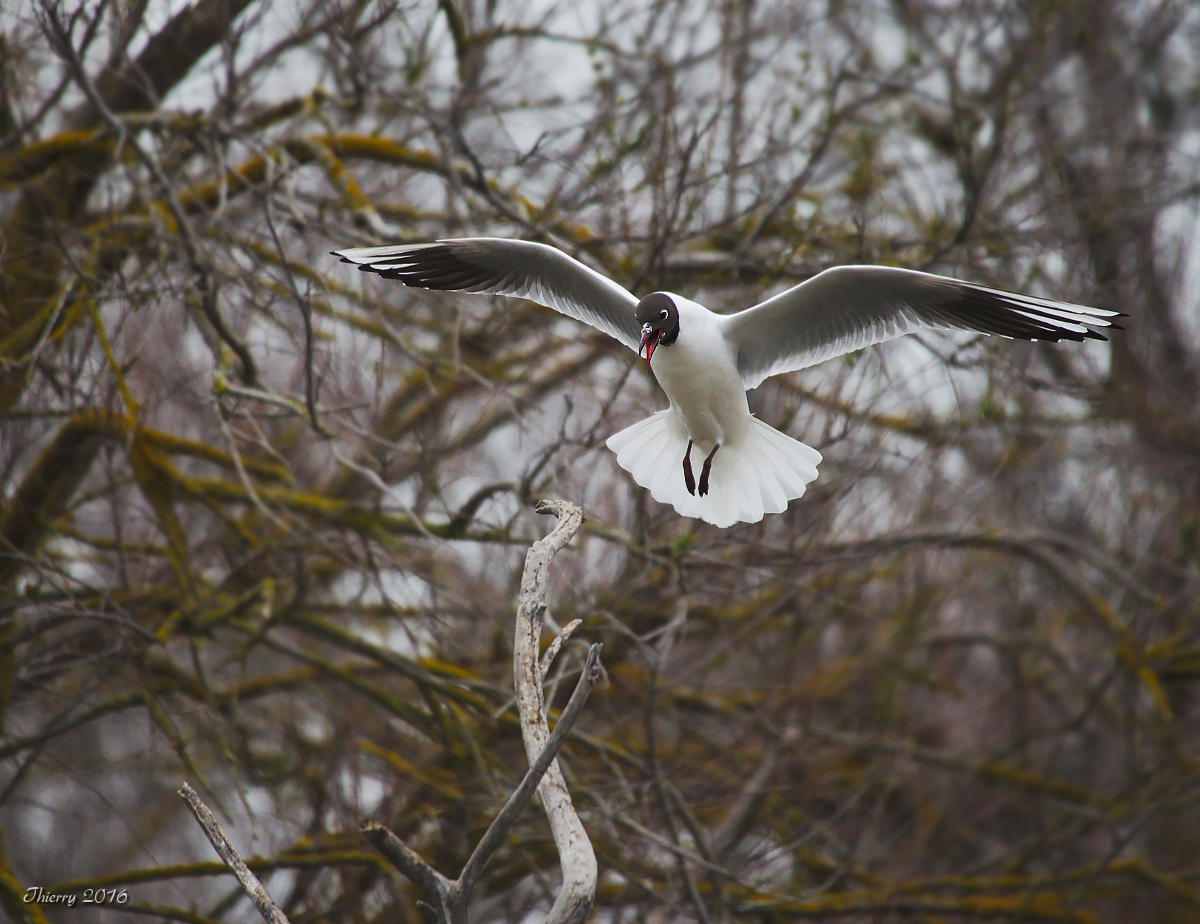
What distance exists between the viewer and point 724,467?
4566 millimetres

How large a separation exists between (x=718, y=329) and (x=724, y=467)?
65cm

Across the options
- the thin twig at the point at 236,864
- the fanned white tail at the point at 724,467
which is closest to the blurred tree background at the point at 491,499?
the fanned white tail at the point at 724,467

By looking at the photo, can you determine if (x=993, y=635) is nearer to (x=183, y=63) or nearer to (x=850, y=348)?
(x=850, y=348)

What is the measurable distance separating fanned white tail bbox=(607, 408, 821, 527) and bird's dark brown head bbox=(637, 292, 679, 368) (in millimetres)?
554

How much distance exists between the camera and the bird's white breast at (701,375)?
161 inches

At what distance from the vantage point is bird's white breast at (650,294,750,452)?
410cm

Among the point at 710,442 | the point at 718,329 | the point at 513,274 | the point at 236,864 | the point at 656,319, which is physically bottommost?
the point at 236,864

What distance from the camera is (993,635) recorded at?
745 cm

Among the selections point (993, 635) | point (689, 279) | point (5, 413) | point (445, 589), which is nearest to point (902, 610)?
point (993, 635)

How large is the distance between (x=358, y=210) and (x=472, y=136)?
199cm

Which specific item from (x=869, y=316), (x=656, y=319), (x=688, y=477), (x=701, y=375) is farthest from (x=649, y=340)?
(x=869, y=316)

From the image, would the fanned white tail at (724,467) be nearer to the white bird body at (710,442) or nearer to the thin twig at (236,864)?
the white bird body at (710,442)

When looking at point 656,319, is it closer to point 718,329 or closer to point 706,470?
point 718,329

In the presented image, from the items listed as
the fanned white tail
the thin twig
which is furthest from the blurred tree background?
the thin twig
